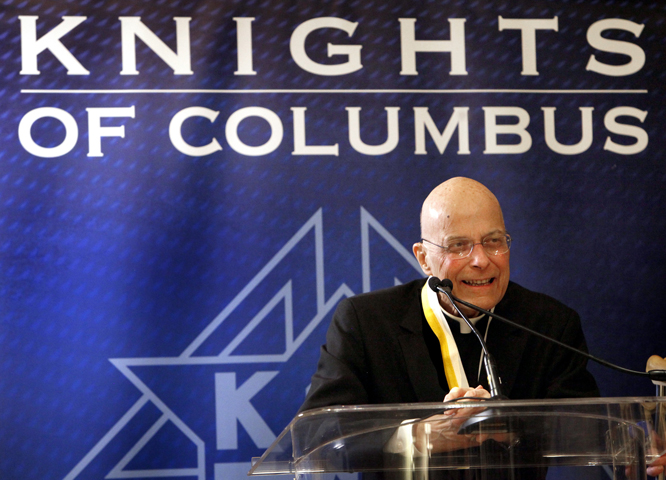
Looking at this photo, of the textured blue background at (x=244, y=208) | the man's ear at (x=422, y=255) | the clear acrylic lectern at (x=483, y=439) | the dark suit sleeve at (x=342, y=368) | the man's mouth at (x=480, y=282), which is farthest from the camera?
the textured blue background at (x=244, y=208)

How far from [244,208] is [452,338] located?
1.13 meters

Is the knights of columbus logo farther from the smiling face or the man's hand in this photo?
the man's hand

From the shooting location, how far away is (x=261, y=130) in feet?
9.72

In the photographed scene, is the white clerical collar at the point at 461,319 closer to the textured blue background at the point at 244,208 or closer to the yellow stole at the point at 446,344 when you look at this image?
the yellow stole at the point at 446,344

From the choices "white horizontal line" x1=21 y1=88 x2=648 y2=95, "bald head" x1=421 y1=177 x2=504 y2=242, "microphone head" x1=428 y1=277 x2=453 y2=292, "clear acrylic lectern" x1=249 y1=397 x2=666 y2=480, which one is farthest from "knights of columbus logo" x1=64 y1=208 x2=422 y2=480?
"clear acrylic lectern" x1=249 y1=397 x2=666 y2=480

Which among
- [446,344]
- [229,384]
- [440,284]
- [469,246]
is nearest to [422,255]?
[469,246]

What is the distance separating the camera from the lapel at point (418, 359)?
2104 mm

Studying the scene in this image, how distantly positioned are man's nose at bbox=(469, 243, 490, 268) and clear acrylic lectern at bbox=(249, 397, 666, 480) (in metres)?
0.96

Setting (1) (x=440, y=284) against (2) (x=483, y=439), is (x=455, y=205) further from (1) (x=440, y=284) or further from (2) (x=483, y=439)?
(2) (x=483, y=439)

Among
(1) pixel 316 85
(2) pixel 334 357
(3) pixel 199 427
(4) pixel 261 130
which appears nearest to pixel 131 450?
(3) pixel 199 427

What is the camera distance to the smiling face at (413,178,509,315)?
215 cm

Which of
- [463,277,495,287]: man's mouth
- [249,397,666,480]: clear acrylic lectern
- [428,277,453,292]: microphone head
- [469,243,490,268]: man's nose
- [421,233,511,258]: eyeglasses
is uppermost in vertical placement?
[421,233,511,258]: eyeglasses

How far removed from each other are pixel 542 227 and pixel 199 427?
1.62 metres

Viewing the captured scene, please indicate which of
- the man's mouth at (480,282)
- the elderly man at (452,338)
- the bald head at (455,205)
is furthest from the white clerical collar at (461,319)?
the bald head at (455,205)
